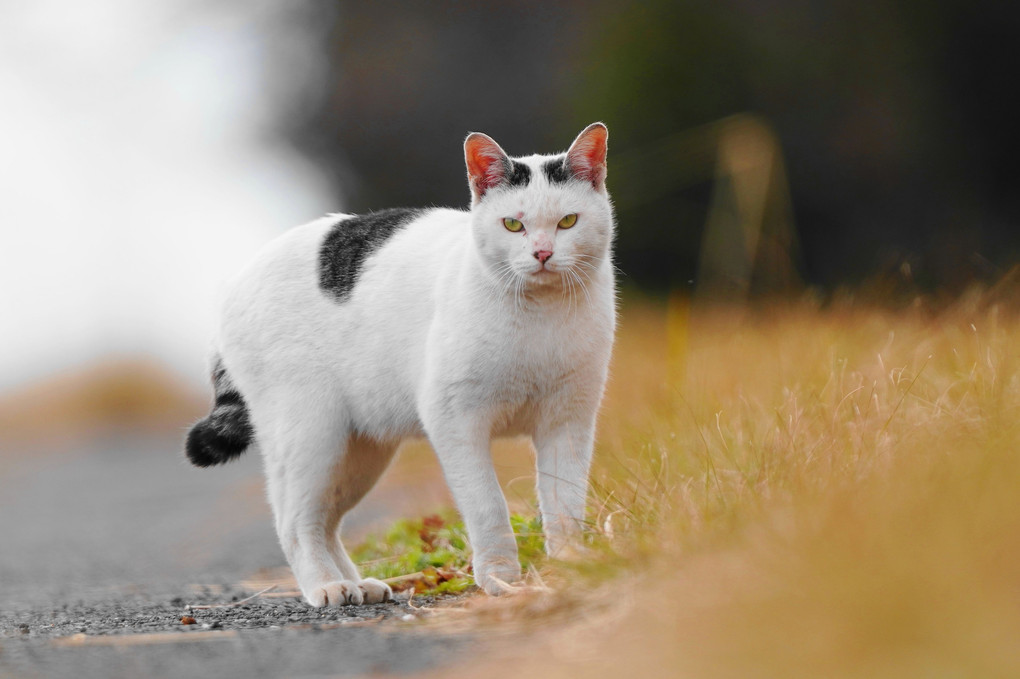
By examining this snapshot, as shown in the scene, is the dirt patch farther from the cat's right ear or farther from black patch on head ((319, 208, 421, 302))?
the cat's right ear

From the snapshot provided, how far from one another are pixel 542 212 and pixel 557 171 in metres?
0.24

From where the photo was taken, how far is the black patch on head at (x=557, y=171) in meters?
3.45

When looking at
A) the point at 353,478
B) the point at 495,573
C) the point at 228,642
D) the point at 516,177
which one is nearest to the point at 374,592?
the point at 495,573

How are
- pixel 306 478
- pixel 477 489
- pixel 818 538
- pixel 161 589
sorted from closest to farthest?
1. pixel 818 538
2. pixel 477 489
3. pixel 306 478
4. pixel 161 589

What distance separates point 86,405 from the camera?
13914 millimetres

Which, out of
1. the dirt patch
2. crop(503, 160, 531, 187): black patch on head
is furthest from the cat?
the dirt patch

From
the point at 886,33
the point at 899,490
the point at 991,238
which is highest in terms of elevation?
the point at 886,33

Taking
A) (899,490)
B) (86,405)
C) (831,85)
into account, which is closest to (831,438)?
(899,490)

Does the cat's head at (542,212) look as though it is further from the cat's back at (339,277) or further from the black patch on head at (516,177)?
the cat's back at (339,277)

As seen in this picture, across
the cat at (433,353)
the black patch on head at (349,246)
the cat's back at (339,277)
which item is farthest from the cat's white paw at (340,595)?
the black patch on head at (349,246)

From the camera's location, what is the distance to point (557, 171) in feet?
11.4

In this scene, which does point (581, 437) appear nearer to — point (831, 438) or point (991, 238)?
point (831, 438)

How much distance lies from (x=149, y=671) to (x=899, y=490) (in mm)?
1702

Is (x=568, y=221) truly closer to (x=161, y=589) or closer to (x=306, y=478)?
(x=306, y=478)
